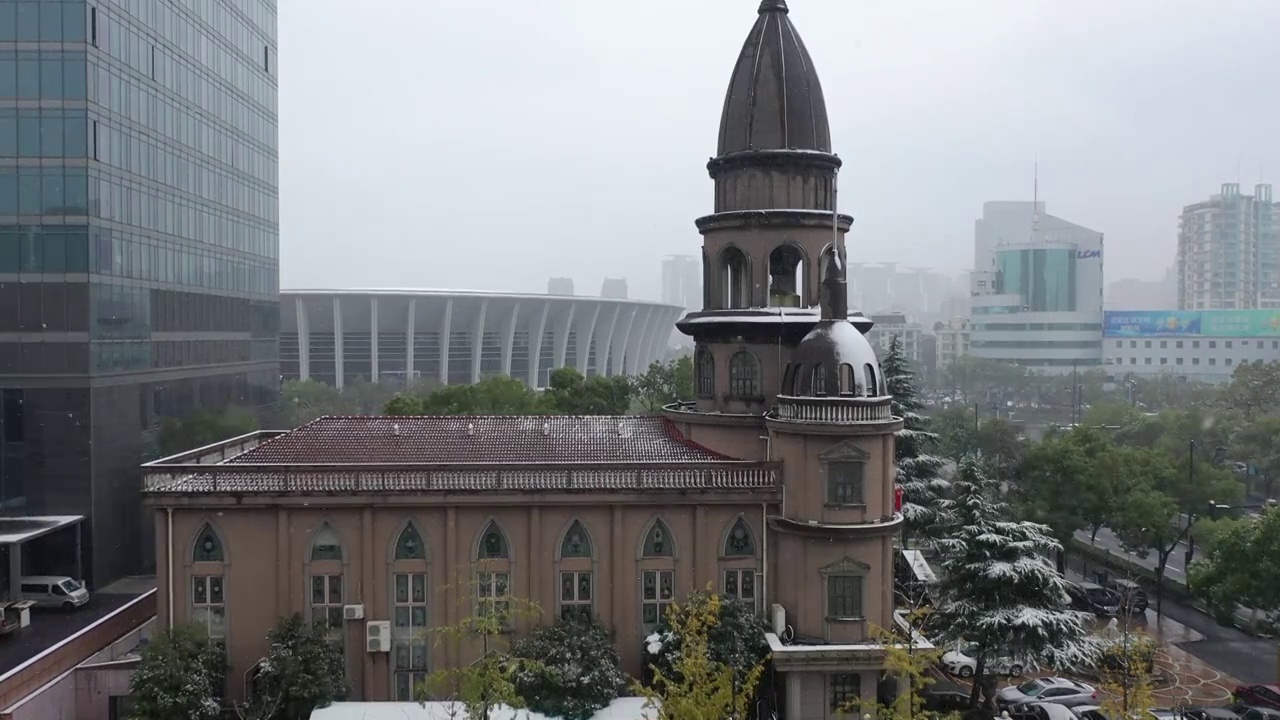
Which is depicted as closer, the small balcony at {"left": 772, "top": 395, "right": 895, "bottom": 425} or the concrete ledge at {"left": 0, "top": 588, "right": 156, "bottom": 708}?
the concrete ledge at {"left": 0, "top": 588, "right": 156, "bottom": 708}

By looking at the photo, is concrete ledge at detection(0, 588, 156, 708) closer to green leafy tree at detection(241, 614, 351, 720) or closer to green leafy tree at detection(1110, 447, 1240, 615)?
green leafy tree at detection(241, 614, 351, 720)

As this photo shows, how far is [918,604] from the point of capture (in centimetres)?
2723

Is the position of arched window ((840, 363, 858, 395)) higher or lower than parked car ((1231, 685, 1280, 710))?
higher

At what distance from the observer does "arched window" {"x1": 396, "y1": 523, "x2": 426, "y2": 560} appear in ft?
80.0

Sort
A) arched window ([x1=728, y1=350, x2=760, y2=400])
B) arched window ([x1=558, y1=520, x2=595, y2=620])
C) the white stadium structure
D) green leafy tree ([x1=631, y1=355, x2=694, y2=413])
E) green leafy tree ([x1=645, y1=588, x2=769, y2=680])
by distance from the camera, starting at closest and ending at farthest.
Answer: green leafy tree ([x1=645, y1=588, x2=769, y2=680]) < arched window ([x1=558, y1=520, x2=595, y2=620]) < arched window ([x1=728, y1=350, x2=760, y2=400]) < green leafy tree ([x1=631, y1=355, x2=694, y2=413]) < the white stadium structure

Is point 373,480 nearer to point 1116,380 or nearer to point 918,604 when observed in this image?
point 918,604

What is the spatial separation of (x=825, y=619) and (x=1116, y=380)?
11742 cm

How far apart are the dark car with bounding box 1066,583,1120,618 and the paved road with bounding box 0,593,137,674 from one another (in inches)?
1397

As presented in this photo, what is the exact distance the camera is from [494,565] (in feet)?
80.2

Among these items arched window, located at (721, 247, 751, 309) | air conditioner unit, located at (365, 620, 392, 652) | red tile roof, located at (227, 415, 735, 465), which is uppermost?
arched window, located at (721, 247, 751, 309)

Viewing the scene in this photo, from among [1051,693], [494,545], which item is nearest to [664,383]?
[1051,693]

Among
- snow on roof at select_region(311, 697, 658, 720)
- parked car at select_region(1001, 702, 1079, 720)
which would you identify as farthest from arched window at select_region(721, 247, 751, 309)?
parked car at select_region(1001, 702, 1079, 720)

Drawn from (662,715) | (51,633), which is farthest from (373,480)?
(51,633)

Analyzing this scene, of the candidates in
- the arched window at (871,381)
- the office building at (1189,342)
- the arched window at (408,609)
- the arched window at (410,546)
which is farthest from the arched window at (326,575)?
the office building at (1189,342)
